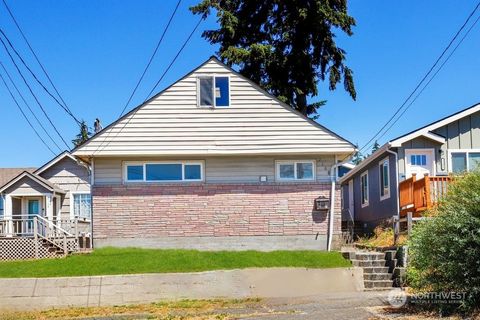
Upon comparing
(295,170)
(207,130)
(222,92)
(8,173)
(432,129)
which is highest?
(222,92)

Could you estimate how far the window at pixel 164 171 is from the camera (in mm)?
18281

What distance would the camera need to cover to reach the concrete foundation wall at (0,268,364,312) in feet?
46.9

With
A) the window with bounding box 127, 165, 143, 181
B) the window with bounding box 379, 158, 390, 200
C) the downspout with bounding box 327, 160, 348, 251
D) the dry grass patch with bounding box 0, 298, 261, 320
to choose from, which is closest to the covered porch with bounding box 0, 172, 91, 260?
the window with bounding box 127, 165, 143, 181

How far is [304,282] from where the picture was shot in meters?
15.1

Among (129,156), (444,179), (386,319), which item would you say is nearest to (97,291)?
(129,156)

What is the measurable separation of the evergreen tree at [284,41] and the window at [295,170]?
10959 mm

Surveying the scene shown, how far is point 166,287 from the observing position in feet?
47.9

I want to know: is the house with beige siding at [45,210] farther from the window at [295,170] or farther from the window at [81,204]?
the window at [295,170]

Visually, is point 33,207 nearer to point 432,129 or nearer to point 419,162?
point 419,162

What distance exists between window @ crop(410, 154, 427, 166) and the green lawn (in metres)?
5.68

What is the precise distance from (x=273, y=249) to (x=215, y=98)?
503cm

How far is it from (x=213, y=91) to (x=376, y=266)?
7.30m

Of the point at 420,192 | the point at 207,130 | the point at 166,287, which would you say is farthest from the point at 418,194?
the point at 166,287
